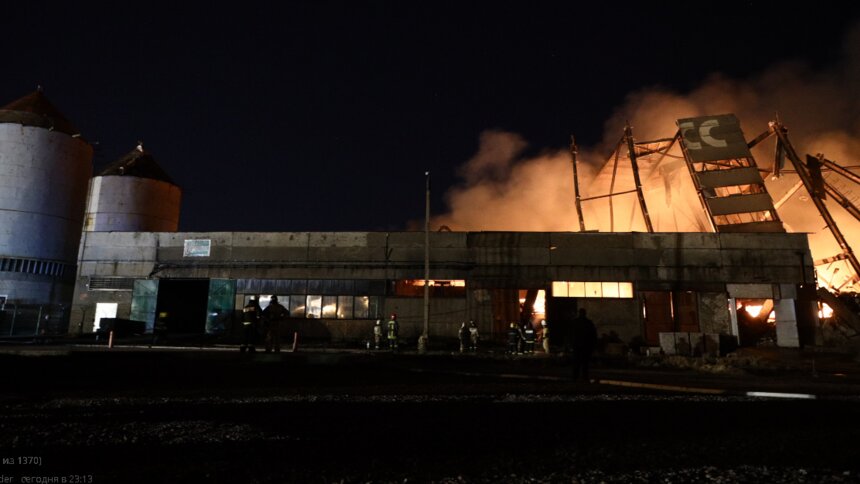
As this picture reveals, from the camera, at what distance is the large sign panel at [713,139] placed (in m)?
30.5

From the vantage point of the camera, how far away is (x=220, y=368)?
11.4 m

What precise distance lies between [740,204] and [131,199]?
128 feet

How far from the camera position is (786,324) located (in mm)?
23547

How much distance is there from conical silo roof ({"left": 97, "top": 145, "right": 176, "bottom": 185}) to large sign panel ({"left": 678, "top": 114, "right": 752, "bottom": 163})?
3629cm

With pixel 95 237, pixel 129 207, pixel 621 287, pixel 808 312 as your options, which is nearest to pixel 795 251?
pixel 808 312

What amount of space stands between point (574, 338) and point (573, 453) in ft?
21.9

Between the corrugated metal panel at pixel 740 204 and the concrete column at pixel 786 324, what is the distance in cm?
617

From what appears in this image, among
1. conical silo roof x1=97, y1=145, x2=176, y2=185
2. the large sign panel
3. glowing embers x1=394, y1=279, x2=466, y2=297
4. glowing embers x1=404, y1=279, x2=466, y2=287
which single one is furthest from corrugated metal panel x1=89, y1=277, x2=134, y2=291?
the large sign panel

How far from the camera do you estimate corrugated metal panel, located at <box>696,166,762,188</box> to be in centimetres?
2902

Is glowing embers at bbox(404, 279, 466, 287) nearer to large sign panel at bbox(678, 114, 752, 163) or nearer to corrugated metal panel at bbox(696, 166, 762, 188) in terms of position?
corrugated metal panel at bbox(696, 166, 762, 188)

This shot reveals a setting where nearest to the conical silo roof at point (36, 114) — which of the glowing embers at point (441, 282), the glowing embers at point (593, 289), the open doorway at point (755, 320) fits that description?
the glowing embers at point (441, 282)

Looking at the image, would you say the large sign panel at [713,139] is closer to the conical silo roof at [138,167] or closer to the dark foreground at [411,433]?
the dark foreground at [411,433]

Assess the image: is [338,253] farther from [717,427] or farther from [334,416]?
[717,427]

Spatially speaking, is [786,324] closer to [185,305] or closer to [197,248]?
[197,248]
